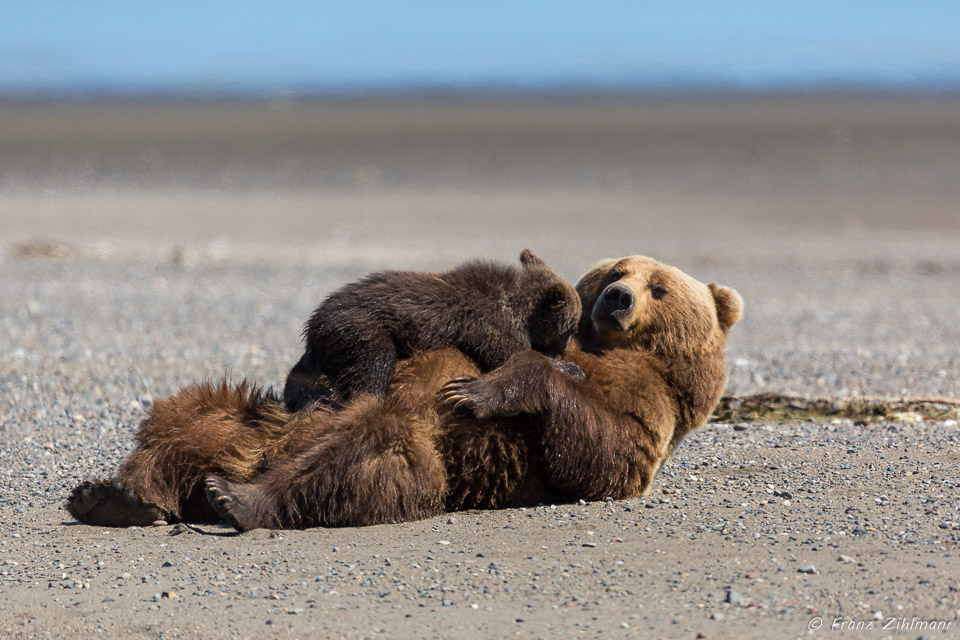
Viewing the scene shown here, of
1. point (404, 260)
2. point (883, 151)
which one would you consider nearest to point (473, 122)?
point (883, 151)

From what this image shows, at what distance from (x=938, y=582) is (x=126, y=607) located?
2999 mm

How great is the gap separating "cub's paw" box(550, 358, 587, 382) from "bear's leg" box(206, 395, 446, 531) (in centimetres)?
61

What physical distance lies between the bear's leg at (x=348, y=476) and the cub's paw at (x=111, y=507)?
45 cm

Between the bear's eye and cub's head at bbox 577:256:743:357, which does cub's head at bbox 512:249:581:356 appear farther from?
the bear's eye

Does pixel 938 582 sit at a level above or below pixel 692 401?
below

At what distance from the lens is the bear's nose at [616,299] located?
519 centimetres

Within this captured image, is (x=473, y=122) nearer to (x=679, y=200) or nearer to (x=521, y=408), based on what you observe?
(x=679, y=200)

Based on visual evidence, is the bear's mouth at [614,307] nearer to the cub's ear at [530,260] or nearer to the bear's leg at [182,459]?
the cub's ear at [530,260]

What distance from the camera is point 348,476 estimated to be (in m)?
4.80

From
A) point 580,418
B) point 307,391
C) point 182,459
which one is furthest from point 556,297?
point 182,459

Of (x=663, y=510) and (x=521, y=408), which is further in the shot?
(x=663, y=510)

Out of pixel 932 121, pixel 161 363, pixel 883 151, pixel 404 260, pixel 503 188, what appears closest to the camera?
pixel 161 363

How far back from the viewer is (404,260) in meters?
20.2

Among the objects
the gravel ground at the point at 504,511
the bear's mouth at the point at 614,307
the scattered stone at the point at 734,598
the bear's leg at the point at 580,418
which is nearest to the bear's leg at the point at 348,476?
the gravel ground at the point at 504,511
